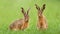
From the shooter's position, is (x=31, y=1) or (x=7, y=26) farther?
(x=31, y=1)

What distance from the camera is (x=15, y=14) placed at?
8.63 feet

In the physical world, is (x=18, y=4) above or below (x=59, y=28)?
above

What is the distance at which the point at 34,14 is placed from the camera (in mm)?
2627

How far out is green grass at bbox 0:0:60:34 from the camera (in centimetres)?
251

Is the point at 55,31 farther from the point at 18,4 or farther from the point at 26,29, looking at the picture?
the point at 18,4

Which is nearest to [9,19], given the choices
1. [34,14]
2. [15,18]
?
[15,18]

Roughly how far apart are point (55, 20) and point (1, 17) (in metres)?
0.56

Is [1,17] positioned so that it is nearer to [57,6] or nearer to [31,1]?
[31,1]

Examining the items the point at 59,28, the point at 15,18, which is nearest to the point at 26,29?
the point at 15,18

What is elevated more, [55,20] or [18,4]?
[18,4]

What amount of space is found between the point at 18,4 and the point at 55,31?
0.51 metres

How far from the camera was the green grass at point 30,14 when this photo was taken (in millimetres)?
2512

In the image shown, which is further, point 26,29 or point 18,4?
point 18,4

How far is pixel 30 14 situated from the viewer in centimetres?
259
